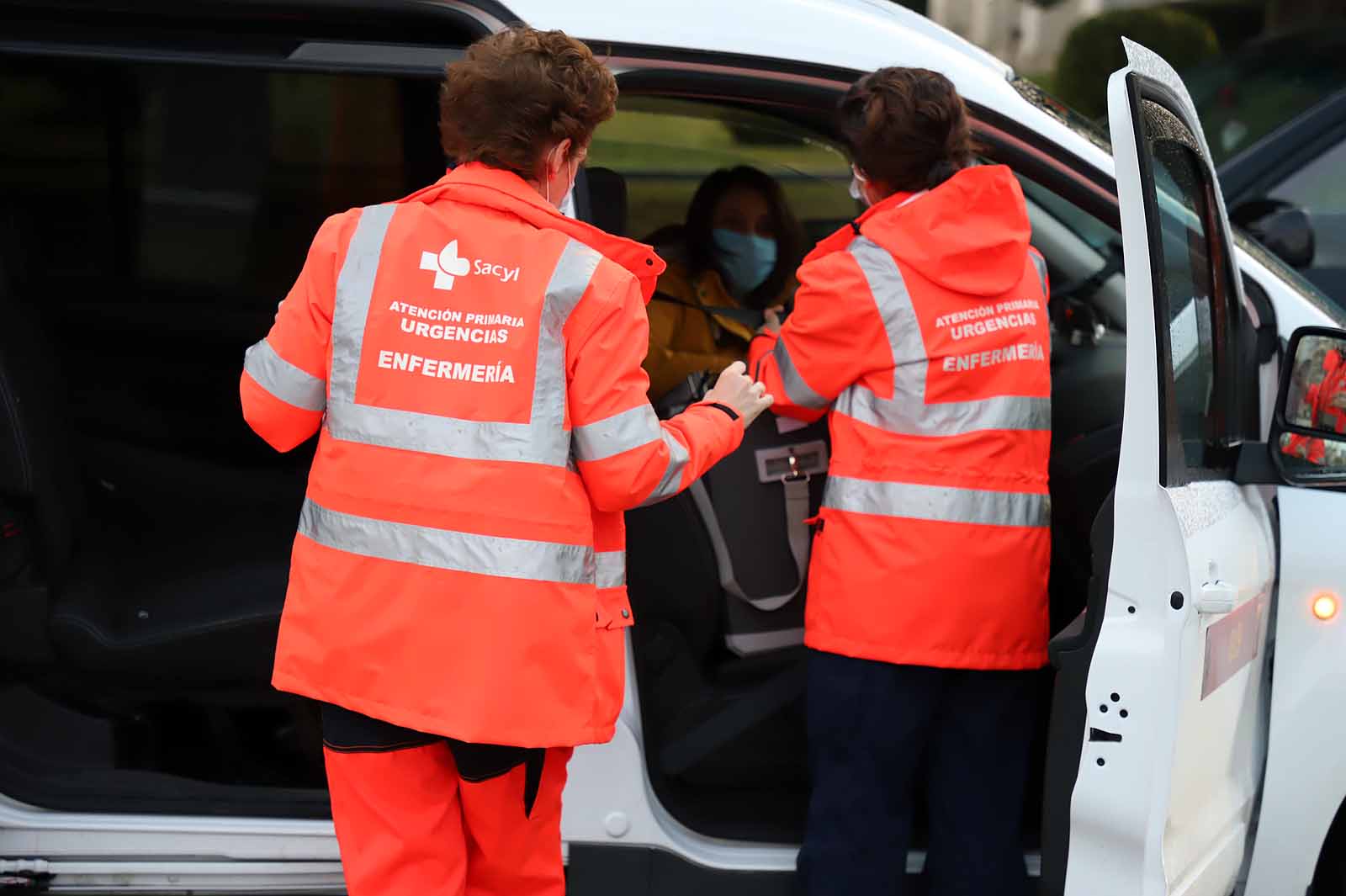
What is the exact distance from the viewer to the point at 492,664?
191cm

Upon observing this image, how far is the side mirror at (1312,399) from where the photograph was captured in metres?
2.16

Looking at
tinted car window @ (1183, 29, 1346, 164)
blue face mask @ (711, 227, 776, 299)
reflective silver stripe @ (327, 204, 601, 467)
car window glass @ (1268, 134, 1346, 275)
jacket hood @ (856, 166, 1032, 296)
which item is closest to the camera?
reflective silver stripe @ (327, 204, 601, 467)

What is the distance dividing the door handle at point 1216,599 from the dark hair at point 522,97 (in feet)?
3.36

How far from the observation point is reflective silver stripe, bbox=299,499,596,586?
1.90m

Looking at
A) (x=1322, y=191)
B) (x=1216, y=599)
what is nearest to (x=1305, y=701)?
(x=1216, y=599)

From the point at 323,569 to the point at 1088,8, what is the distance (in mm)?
12290

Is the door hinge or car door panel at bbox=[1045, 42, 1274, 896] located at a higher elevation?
car door panel at bbox=[1045, 42, 1274, 896]

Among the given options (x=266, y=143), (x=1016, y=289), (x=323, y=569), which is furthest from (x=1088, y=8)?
(x=323, y=569)

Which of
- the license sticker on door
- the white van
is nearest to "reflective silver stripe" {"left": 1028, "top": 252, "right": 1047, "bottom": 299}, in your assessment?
the white van

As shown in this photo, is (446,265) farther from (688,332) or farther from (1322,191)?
(1322,191)

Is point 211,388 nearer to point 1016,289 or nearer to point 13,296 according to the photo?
point 13,296

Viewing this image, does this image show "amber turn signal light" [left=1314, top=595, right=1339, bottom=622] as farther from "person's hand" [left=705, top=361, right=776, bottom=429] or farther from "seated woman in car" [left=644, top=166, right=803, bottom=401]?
"seated woman in car" [left=644, top=166, right=803, bottom=401]

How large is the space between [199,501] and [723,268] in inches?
51.5

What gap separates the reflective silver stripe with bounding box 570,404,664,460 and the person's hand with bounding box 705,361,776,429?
0.26 m
